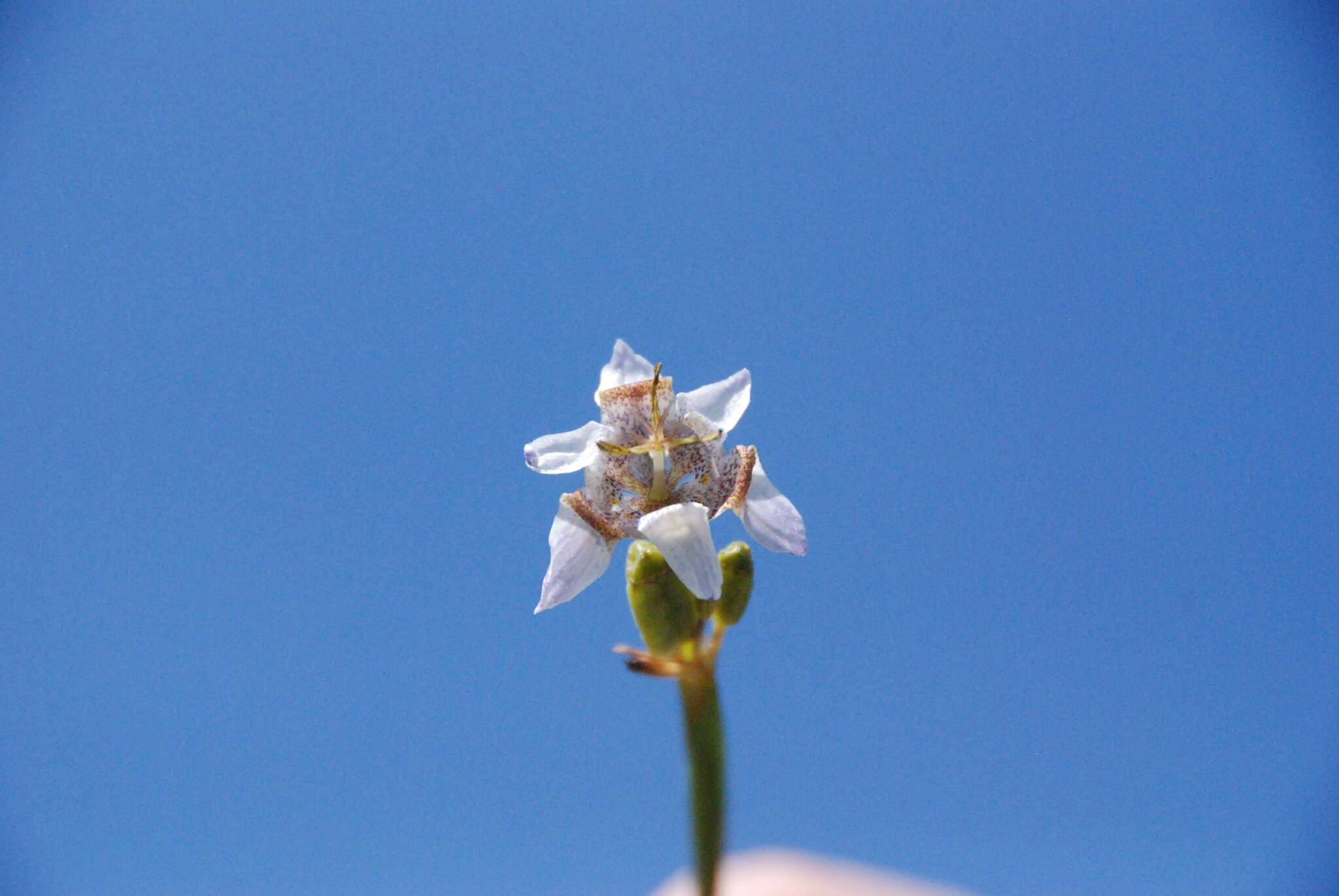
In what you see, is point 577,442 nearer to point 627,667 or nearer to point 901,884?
point 627,667

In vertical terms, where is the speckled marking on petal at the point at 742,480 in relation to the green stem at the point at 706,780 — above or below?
above

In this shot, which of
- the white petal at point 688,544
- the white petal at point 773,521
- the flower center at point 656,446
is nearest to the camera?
the white petal at point 688,544

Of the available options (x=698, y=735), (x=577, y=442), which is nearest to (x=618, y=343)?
A: (x=577, y=442)

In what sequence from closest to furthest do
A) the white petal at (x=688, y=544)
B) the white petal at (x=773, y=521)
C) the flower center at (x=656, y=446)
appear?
the white petal at (x=688, y=544) < the white petal at (x=773, y=521) < the flower center at (x=656, y=446)

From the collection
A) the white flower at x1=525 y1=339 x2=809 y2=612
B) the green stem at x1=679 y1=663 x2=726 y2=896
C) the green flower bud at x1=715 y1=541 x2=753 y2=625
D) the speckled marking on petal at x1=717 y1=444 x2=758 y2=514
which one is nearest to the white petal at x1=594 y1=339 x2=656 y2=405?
the white flower at x1=525 y1=339 x2=809 y2=612

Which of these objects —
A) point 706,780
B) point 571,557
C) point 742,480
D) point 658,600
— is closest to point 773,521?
point 742,480

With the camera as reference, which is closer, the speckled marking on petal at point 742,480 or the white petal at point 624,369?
the speckled marking on petal at point 742,480

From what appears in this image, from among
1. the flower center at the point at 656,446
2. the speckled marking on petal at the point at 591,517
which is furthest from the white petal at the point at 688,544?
the flower center at the point at 656,446

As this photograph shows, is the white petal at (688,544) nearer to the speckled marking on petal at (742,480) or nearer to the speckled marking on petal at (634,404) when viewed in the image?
the speckled marking on petal at (742,480)
